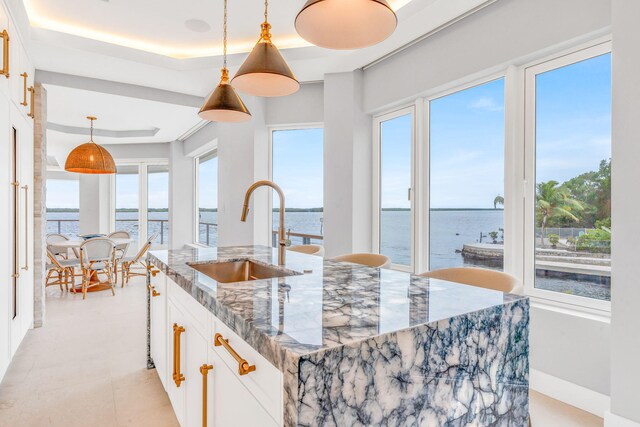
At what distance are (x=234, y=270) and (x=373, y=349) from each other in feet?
5.03

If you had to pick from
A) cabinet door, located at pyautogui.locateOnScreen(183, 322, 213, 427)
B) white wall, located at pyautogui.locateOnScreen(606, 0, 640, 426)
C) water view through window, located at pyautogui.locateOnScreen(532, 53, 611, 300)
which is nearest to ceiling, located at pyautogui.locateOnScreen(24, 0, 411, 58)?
water view through window, located at pyautogui.locateOnScreen(532, 53, 611, 300)

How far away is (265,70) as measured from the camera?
6.35ft

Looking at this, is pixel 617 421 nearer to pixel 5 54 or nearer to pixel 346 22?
pixel 346 22

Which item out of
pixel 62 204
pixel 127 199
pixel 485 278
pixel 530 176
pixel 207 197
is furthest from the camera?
pixel 62 204

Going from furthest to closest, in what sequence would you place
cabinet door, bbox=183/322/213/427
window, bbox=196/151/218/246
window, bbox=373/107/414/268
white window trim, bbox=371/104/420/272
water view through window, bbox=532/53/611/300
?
1. window, bbox=196/151/218/246
2. window, bbox=373/107/414/268
3. white window trim, bbox=371/104/420/272
4. water view through window, bbox=532/53/611/300
5. cabinet door, bbox=183/322/213/427

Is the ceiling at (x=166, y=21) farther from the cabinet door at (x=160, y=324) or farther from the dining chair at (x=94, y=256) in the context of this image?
the dining chair at (x=94, y=256)

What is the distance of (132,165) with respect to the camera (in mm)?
8094

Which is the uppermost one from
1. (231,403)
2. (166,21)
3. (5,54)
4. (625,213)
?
(166,21)

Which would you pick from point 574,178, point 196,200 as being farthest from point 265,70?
point 196,200

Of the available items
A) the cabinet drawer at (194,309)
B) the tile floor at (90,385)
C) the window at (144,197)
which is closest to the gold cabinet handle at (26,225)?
the tile floor at (90,385)

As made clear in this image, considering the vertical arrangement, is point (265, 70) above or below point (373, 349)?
above

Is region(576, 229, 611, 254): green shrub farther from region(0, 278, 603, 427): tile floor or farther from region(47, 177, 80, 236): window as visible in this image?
region(47, 177, 80, 236): window

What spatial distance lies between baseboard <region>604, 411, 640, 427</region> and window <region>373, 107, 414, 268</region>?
6.40 feet

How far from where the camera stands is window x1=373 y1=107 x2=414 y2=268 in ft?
12.2
